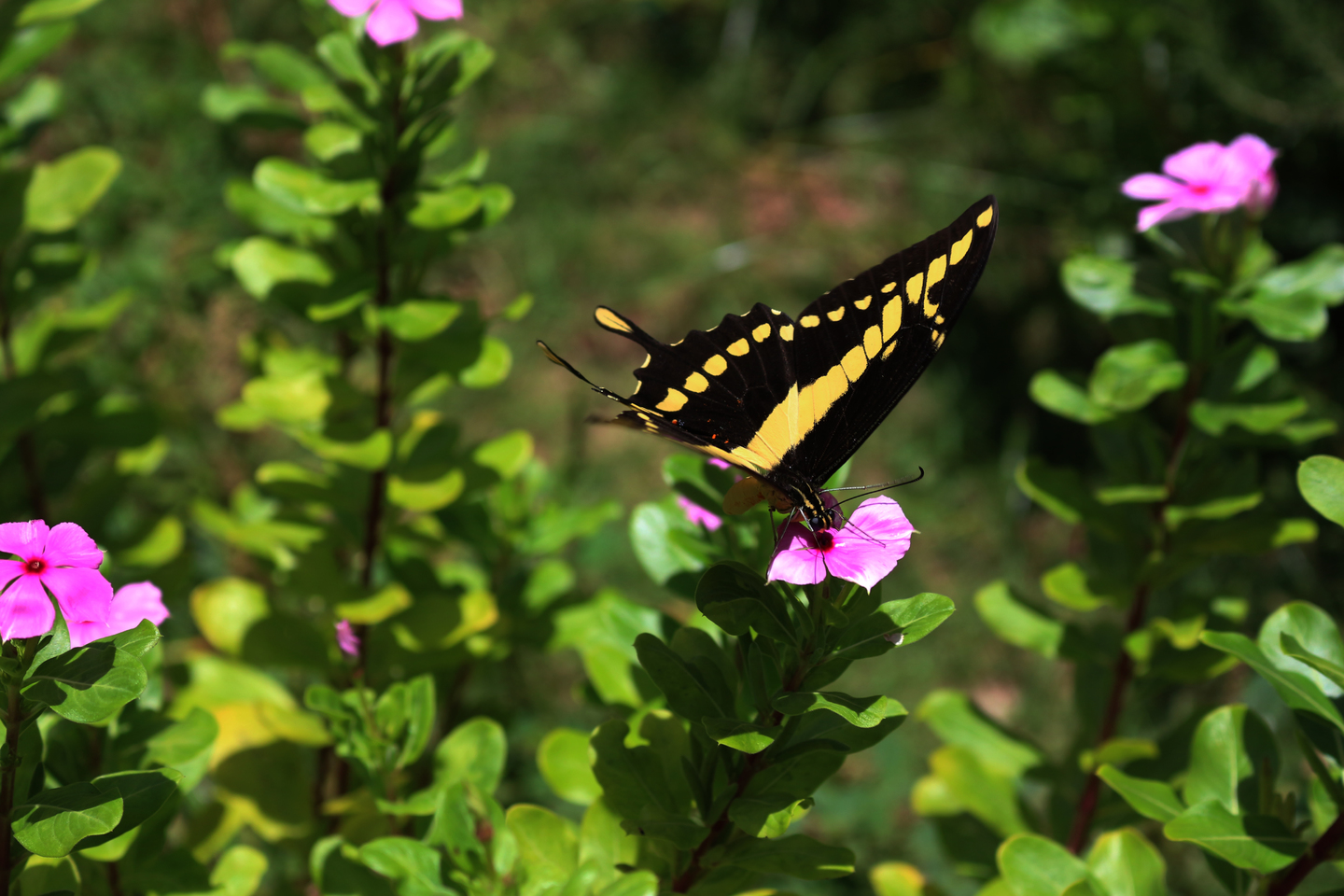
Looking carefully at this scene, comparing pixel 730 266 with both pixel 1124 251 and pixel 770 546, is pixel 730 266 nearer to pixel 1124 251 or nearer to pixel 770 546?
pixel 1124 251

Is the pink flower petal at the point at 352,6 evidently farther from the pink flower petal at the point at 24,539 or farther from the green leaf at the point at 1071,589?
the green leaf at the point at 1071,589

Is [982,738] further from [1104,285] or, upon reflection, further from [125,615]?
[125,615]

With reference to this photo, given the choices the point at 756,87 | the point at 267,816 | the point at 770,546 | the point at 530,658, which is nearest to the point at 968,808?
the point at 770,546

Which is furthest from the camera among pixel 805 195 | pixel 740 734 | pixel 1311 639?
pixel 805 195

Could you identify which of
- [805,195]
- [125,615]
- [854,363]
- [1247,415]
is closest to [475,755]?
[125,615]

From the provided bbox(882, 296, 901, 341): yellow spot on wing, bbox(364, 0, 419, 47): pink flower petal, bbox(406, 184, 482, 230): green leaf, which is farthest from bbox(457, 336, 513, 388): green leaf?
bbox(882, 296, 901, 341): yellow spot on wing

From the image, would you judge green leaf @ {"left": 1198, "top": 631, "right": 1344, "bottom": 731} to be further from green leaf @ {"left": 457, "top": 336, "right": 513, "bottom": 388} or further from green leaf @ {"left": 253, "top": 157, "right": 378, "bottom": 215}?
green leaf @ {"left": 253, "top": 157, "right": 378, "bottom": 215}
